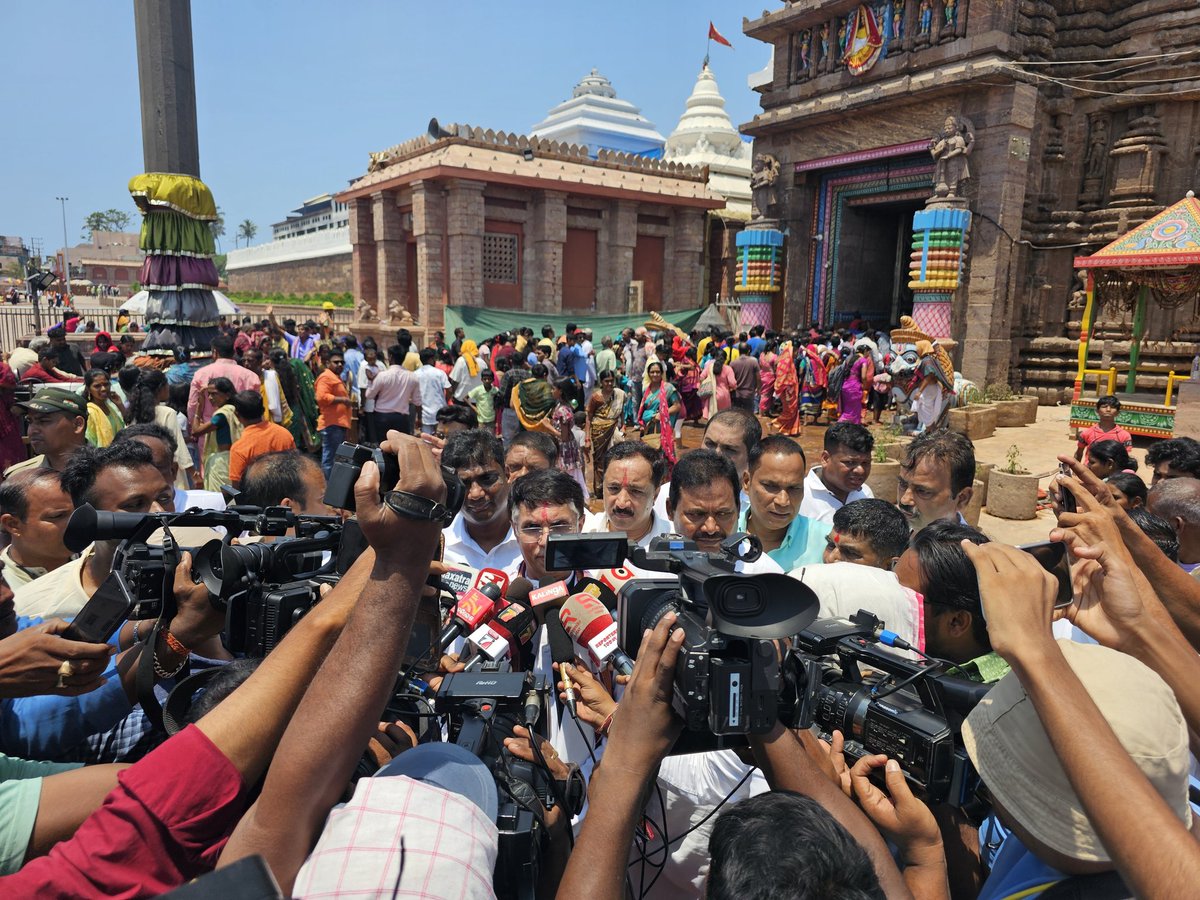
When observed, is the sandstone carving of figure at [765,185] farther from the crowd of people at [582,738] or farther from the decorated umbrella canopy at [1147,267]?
the crowd of people at [582,738]

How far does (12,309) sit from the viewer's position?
51.3 ft

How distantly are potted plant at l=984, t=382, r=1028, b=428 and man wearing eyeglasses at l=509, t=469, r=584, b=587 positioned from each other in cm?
1025

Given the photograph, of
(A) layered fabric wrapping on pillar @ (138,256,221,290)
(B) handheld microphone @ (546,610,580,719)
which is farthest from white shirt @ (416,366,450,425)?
(B) handheld microphone @ (546,610,580,719)

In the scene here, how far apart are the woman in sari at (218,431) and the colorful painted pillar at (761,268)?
1162 centimetres

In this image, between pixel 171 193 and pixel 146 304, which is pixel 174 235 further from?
pixel 146 304

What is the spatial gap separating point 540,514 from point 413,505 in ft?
5.04

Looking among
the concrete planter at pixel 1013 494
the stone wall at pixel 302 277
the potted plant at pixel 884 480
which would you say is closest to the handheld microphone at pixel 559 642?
the potted plant at pixel 884 480

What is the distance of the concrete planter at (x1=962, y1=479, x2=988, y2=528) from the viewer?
20.1 feet

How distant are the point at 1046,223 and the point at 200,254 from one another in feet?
42.9

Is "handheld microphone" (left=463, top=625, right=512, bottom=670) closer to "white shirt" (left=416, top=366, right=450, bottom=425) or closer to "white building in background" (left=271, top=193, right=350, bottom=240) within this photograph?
"white shirt" (left=416, top=366, right=450, bottom=425)

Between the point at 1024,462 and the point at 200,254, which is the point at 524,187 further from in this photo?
the point at 1024,462

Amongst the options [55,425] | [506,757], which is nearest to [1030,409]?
[506,757]

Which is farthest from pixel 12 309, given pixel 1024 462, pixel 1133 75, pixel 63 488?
pixel 1133 75

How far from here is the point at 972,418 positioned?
10.2 m
